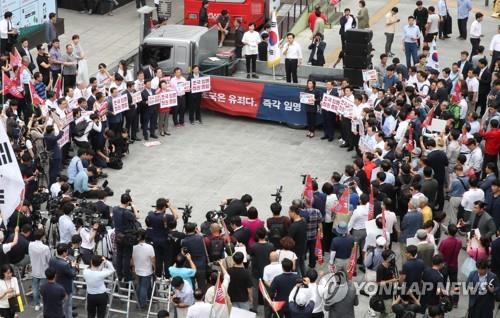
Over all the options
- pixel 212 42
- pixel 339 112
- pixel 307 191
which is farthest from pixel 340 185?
pixel 212 42

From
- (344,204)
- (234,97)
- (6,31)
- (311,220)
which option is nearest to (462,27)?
(234,97)

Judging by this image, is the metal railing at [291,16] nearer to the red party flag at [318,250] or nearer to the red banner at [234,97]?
the red banner at [234,97]

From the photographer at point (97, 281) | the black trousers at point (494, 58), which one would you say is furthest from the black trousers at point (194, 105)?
the photographer at point (97, 281)

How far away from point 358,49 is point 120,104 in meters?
6.33

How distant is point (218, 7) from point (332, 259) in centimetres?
1822

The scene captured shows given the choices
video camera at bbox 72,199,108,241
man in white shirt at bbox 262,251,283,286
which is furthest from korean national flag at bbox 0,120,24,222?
man in white shirt at bbox 262,251,283,286

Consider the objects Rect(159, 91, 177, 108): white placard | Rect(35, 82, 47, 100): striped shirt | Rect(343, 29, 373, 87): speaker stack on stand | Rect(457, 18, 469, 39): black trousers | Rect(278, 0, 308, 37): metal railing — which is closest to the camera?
Rect(35, 82, 47, 100): striped shirt

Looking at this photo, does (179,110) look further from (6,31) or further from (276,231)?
(276,231)

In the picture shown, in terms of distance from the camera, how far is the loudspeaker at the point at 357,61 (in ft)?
98.0

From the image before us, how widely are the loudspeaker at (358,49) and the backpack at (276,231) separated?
9.66m

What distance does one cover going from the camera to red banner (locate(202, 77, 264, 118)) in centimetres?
3061

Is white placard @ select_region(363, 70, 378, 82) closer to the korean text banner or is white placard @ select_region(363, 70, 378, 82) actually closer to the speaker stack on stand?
the speaker stack on stand

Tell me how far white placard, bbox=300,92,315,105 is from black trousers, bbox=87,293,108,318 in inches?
423

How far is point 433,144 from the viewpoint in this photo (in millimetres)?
24609
